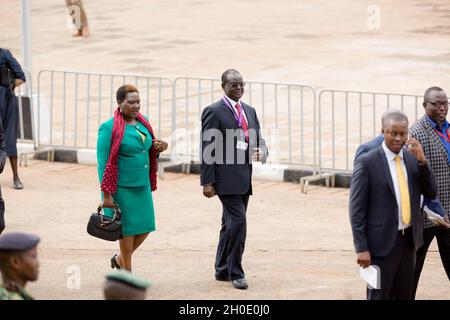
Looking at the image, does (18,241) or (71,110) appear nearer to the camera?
(18,241)

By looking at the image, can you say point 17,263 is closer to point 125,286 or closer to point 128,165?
point 125,286

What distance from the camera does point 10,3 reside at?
29641 mm

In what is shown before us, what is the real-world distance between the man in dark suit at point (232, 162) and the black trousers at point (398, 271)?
2017mm

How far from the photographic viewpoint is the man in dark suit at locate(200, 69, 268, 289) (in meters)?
9.63

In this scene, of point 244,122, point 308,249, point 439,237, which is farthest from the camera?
point 308,249

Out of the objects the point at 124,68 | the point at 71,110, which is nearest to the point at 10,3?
the point at 124,68

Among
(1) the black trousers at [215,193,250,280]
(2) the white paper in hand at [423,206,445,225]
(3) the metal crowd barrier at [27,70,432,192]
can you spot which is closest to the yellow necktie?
(2) the white paper in hand at [423,206,445,225]

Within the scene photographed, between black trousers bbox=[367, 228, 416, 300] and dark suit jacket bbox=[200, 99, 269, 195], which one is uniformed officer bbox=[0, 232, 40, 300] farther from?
dark suit jacket bbox=[200, 99, 269, 195]

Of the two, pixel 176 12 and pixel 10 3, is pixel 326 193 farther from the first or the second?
pixel 10 3

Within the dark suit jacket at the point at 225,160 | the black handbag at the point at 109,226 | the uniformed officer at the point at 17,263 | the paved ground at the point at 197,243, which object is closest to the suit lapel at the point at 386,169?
the paved ground at the point at 197,243

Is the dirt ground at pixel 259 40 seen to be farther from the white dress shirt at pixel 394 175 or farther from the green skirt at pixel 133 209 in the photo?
the white dress shirt at pixel 394 175

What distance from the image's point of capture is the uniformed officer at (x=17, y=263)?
5.72m

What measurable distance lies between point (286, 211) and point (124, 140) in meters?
3.62

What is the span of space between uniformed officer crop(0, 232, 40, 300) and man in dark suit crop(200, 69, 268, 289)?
3900mm
